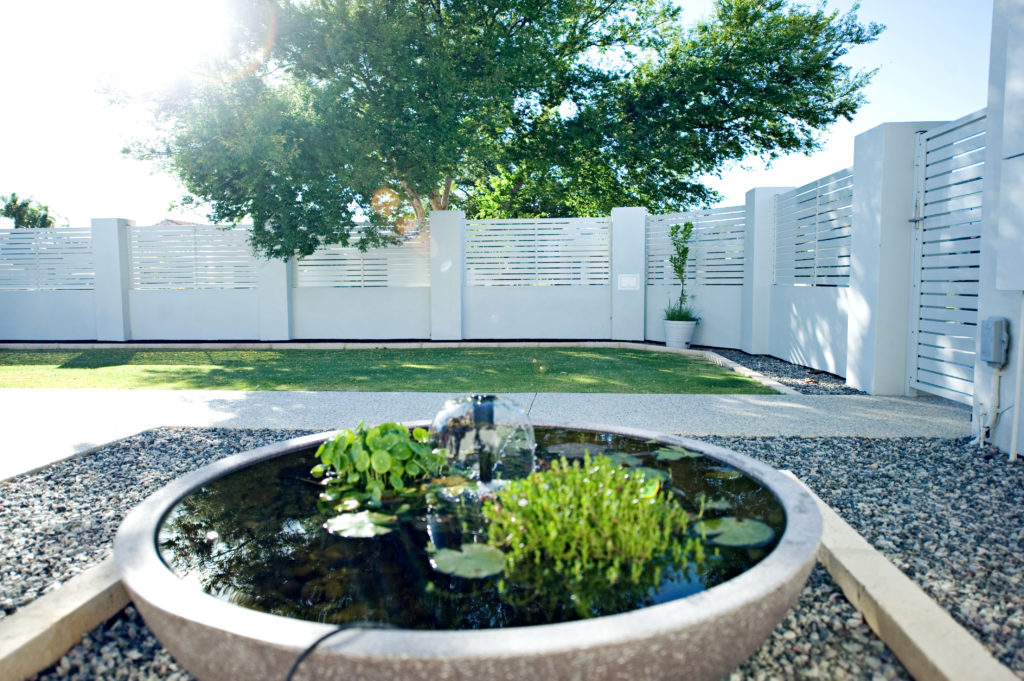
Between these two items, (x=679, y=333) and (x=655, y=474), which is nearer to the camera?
(x=655, y=474)

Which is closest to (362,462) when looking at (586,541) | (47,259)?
(586,541)

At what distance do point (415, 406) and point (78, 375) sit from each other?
18.2 feet

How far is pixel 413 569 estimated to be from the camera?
6.67 ft

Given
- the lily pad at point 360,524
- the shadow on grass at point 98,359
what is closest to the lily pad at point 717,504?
the lily pad at point 360,524

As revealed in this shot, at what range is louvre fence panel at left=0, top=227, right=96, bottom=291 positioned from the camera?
13453mm

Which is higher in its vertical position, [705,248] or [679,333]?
[705,248]

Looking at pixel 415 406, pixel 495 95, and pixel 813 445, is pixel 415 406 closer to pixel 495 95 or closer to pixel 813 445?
pixel 813 445

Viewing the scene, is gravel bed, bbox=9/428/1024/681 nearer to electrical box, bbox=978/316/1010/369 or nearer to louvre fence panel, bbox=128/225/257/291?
electrical box, bbox=978/316/1010/369

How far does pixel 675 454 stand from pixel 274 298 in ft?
36.3

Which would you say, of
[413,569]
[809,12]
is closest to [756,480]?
[413,569]

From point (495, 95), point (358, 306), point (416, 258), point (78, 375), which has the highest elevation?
point (495, 95)

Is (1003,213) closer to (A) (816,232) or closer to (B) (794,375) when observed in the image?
(B) (794,375)

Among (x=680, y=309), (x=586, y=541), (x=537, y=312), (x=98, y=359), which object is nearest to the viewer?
(x=586, y=541)

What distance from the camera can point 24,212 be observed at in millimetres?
23609
